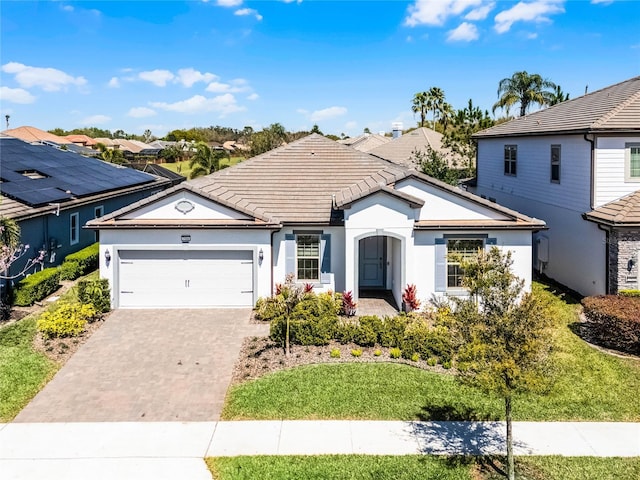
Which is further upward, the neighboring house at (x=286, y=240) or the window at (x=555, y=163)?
the window at (x=555, y=163)

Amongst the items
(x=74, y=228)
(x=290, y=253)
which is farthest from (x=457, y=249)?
(x=74, y=228)

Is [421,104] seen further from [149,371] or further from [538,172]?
[149,371]

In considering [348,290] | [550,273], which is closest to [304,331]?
[348,290]

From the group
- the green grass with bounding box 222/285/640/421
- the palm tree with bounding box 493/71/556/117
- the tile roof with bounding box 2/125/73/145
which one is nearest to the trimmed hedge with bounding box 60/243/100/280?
the green grass with bounding box 222/285/640/421

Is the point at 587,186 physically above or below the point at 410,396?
above

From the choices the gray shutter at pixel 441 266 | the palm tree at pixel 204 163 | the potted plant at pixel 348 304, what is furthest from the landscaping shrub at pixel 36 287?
the palm tree at pixel 204 163

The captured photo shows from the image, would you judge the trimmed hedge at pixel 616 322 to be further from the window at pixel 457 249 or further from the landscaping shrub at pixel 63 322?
the landscaping shrub at pixel 63 322
